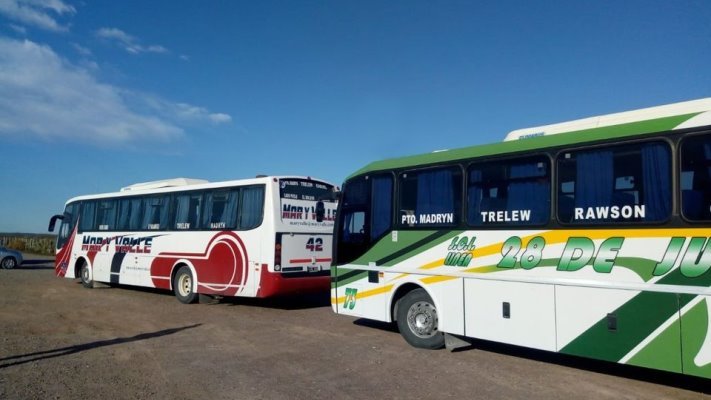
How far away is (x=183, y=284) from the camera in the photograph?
14141 millimetres

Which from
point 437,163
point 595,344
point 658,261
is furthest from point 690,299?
point 437,163

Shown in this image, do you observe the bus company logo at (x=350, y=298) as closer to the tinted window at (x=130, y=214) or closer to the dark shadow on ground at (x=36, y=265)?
the tinted window at (x=130, y=214)

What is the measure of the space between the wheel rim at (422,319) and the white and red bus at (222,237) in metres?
3.44

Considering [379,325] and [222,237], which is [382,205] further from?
[222,237]

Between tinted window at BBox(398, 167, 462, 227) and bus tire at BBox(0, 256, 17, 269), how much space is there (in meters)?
27.1

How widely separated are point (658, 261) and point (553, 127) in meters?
2.61

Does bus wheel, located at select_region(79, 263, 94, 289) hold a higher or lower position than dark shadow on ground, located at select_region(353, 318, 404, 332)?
higher

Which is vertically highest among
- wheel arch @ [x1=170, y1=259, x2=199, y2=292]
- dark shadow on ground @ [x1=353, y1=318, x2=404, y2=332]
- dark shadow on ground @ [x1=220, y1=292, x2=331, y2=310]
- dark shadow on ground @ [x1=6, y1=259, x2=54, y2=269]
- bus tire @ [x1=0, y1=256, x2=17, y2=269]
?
wheel arch @ [x1=170, y1=259, x2=199, y2=292]

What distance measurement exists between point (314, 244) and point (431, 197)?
16.6 ft

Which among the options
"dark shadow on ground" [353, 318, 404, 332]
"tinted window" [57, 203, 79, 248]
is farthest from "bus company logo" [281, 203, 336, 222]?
"tinted window" [57, 203, 79, 248]

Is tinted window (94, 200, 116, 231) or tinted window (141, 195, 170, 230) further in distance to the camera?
tinted window (94, 200, 116, 231)

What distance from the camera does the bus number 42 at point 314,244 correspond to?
12680 millimetres

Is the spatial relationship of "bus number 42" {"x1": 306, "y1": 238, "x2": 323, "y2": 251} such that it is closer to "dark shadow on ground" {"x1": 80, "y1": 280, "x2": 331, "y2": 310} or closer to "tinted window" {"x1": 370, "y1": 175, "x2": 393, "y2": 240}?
"dark shadow on ground" {"x1": 80, "y1": 280, "x2": 331, "y2": 310}

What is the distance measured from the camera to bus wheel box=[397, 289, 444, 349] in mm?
8461
